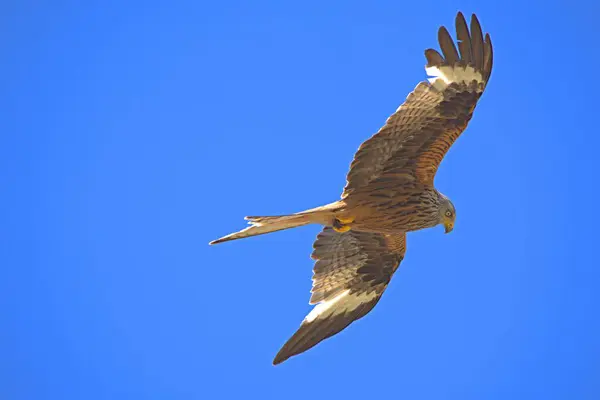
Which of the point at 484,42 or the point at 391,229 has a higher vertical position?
the point at 484,42

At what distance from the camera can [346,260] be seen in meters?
10.0

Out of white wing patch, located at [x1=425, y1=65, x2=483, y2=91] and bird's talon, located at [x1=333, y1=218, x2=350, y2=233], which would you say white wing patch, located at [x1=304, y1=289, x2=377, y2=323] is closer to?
bird's talon, located at [x1=333, y1=218, x2=350, y2=233]

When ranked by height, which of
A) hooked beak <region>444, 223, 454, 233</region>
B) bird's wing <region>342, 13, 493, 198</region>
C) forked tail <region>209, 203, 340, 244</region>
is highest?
bird's wing <region>342, 13, 493, 198</region>

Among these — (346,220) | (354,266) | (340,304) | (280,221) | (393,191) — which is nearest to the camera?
(280,221)

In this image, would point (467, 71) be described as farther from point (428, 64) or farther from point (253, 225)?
point (253, 225)

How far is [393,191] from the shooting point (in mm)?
8711

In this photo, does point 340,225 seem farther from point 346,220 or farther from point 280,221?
point 280,221

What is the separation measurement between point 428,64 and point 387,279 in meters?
2.82

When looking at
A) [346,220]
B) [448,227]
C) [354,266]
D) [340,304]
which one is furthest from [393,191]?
[340,304]

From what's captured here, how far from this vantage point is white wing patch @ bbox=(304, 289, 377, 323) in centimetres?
956

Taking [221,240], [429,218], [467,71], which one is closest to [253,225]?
[221,240]

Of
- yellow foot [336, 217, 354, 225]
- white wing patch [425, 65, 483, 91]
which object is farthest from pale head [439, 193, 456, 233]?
white wing patch [425, 65, 483, 91]

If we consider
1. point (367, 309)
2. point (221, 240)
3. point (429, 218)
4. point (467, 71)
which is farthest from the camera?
point (367, 309)

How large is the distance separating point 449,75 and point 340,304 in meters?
2.91
